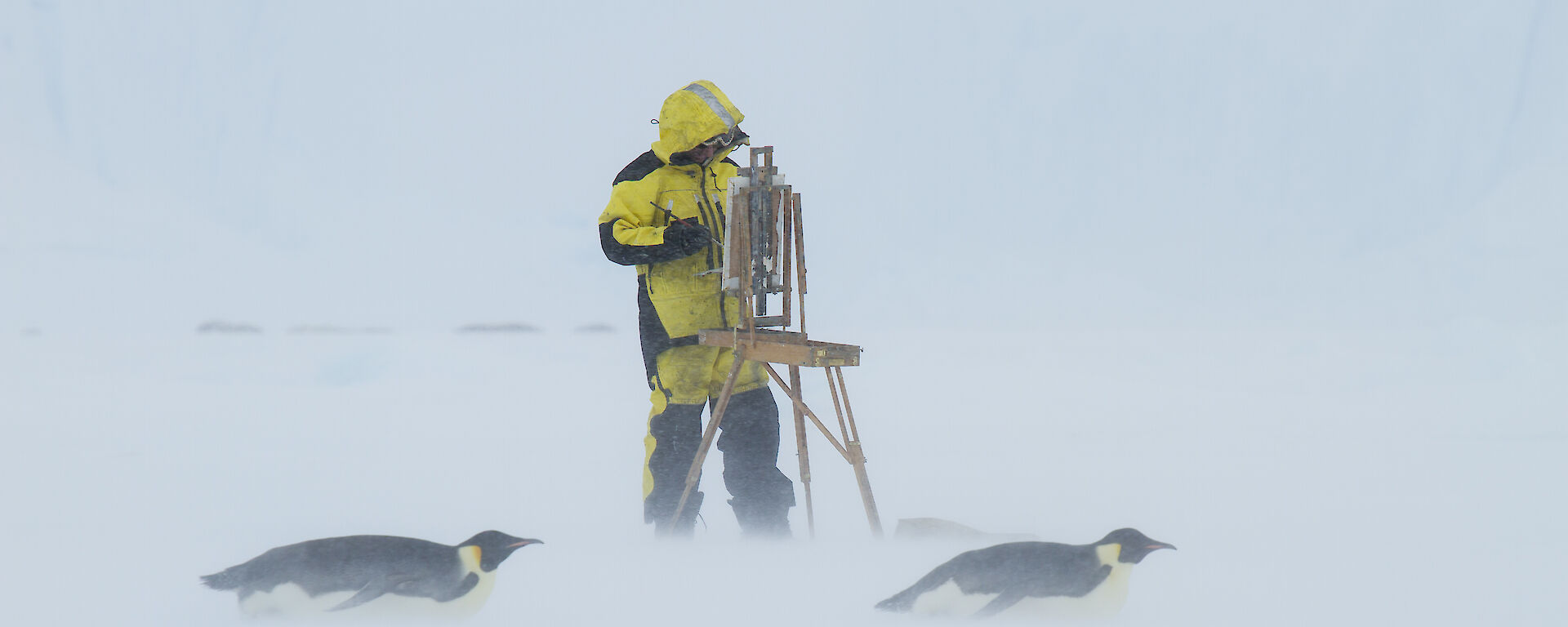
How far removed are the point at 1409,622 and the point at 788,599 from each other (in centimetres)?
146

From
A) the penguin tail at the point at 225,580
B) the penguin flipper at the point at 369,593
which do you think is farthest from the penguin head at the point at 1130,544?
the penguin tail at the point at 225,580

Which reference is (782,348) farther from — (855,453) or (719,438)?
(719,438)

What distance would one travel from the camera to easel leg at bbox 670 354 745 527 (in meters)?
3.53

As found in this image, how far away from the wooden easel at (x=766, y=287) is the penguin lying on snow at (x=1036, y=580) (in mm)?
738

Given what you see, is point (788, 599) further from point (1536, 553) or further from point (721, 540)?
point (1536, 553)

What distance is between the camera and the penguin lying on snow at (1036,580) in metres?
2.78

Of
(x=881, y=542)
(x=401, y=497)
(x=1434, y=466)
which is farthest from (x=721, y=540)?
(x=1434, y=466)

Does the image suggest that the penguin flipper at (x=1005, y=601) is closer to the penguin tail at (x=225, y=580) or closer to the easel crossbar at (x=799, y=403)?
the easel crossbar at (x=799, y=403)

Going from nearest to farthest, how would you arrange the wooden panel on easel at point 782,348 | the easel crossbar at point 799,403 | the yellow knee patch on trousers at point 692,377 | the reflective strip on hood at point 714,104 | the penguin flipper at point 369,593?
the penguin flipper at point 369,593 < the wooden panel on easel at point 782,348 < the easel crossbar at point 799,403 < the reflective strip on hood at point 714,104 < the yellow knee patch on trousers at point 692,377

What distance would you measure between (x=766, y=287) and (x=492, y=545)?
1163 millimetres

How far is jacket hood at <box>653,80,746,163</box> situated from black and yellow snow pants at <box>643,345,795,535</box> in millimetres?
616

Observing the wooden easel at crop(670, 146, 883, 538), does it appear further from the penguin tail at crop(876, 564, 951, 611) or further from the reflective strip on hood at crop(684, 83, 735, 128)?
the penguin tail at crop(876, 564, 951, 611)

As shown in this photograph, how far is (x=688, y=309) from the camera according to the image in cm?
371

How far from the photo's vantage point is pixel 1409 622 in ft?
9.40
